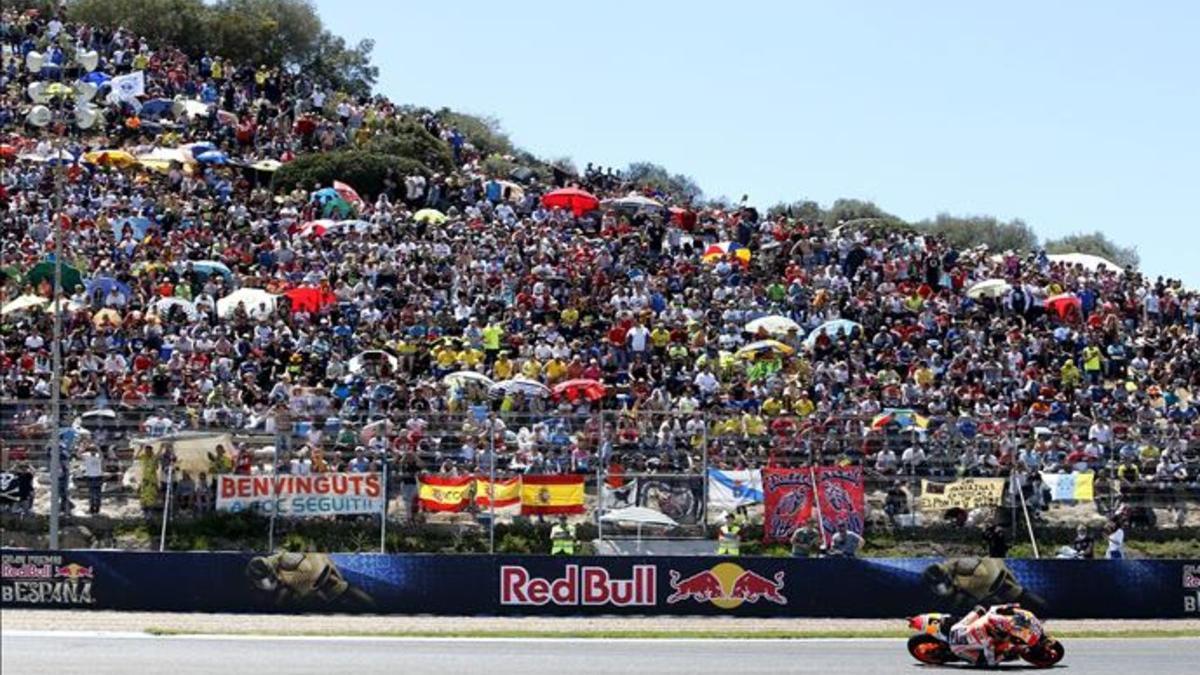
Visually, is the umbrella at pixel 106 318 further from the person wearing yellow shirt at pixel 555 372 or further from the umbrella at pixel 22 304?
the person wearing yellow shirt at pixel 555 372

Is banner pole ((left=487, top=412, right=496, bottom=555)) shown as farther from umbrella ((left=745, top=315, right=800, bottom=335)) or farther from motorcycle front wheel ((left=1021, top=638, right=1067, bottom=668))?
motorcycle front wheel ((left=1021, top=638, right=1067, bottom=668))

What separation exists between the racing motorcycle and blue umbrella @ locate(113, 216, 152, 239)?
2780 centimetres

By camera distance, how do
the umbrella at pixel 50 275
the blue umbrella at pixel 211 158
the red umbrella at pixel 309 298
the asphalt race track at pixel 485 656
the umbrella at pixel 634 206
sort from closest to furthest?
the asphalt race track at pixel 485 656 → the umbrella at pixel 50 275 → the red umbrella at pixel 309 298 → the blue umbrella at pixel 211 158 → the umbrella at pixel 634 206

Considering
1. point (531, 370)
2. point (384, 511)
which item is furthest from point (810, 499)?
point (384, 511)

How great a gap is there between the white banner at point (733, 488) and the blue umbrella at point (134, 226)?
1825 centimetres

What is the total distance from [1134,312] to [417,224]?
18.7 metres

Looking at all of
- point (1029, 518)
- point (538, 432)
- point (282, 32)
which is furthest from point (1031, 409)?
point (282, 32)

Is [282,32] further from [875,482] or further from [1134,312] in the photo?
[875,482]

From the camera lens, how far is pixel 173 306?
45.4 meters

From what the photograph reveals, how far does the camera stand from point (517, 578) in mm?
33844

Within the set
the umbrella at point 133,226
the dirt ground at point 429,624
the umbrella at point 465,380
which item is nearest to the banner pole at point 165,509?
the dirt ground at point 429,624

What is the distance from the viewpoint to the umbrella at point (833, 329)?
158 ft

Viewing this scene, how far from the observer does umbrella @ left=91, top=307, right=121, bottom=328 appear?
4400 centimetres

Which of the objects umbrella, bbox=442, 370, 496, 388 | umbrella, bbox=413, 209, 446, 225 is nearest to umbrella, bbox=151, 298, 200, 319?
umbrella, bbox=442, 370, 496, 388
